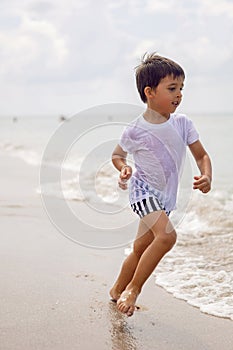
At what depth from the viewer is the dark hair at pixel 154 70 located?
3270 mm

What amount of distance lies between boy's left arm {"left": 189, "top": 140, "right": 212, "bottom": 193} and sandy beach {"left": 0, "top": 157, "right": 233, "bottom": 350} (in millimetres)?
828

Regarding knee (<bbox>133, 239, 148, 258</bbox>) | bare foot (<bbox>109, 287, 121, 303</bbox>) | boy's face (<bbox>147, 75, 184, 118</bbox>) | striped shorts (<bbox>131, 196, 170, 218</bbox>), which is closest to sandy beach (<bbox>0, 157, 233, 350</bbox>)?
bare foot (<bbox>109, 287, 121, 303</bbox>)

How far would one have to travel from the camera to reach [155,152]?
336 centimetres

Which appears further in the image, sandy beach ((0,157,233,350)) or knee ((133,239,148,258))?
knee ((133,239,148,258))

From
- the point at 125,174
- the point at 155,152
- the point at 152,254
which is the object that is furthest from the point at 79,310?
the point at 155,152

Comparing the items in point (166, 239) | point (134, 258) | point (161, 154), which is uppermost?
point (161, 154)

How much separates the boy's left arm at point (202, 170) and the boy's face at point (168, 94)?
275 millimetres

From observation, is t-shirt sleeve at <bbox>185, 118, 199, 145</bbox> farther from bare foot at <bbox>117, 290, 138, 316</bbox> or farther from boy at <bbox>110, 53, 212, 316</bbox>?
bare foot at <bbox>117, 290, 138, 316</bbox>

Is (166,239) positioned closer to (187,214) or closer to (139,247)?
(139,247)

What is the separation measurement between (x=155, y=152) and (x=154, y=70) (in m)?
0.49

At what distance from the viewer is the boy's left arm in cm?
303

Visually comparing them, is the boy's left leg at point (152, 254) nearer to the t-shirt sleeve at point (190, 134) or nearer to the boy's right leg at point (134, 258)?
the boy's right leg at point (134, 258)

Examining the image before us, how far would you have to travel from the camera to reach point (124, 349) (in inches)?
112

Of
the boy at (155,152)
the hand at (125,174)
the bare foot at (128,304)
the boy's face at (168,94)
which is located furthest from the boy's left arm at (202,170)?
the bare foot at (128,304)
